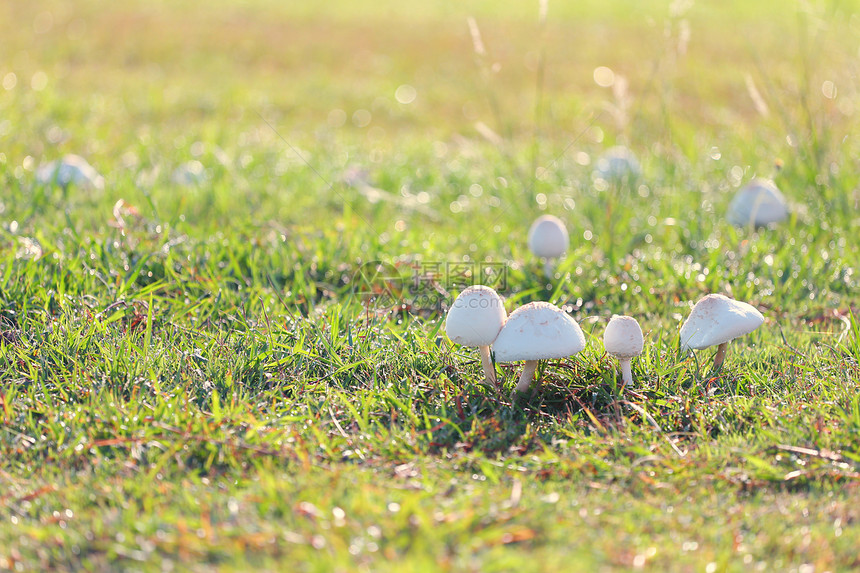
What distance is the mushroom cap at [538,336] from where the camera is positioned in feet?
8.33

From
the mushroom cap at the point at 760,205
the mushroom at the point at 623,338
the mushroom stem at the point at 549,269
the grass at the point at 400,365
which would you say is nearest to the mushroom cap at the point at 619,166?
the grass at the point at 400,365

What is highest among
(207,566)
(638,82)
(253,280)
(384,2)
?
(384,2)

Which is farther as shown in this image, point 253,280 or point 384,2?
point 384,2

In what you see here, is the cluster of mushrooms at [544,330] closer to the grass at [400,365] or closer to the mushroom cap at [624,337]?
the mushroom cap at [624,337]

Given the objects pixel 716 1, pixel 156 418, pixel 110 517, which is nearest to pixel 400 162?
pixel 156 418

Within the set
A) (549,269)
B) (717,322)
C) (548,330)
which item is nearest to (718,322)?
(717,322)

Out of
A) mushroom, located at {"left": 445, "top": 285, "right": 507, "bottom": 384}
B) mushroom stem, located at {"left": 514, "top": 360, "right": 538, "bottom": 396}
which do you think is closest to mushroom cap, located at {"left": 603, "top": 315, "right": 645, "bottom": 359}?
mushroom stem, located at {"left": 514, "top": 360, "right": 538, "bottom": 396}

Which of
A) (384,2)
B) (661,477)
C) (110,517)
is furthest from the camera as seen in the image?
(384,2)

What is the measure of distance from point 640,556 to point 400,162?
4657 mm

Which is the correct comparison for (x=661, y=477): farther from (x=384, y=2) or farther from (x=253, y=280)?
(x=384, y=2)

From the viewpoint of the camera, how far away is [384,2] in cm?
1805

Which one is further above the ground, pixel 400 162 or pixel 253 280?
pixel 400 162

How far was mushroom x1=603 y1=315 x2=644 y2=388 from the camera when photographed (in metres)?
2.67

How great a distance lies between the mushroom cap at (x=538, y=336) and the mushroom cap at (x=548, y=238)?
1.16 metres
